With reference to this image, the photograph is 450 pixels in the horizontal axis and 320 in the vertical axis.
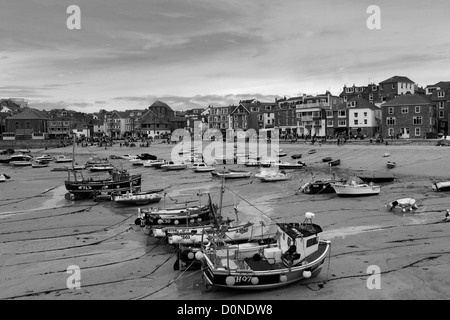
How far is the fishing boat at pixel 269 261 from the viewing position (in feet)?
57.3

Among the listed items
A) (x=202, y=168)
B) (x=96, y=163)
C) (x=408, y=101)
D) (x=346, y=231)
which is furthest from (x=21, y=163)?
(x=408, y=101)

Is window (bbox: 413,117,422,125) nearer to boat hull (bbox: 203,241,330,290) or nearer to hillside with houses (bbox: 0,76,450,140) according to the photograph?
hillside with houses (bbox: 0,76,450,140)

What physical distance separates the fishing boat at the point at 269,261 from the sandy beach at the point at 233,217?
0.54 meters

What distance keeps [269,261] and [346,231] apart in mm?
8320

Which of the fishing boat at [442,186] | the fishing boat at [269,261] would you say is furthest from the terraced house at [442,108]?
the fishing boat at [269,261]

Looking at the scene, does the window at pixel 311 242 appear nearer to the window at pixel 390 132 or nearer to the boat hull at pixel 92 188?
the boat hull at pixel 92 188

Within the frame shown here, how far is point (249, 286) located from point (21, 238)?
15549 millimetres

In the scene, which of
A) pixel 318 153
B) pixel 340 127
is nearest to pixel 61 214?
pixel 318 153

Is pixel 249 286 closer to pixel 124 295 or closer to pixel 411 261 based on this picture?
pixel 124 295

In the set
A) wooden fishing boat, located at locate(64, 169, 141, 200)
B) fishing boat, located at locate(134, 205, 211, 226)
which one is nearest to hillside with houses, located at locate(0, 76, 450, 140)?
wooden fishing boat, located at locate(64, 169, 141, 200)

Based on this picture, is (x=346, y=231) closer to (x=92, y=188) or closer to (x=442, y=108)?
(x=92, y=188)

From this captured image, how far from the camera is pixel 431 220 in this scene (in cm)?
2722

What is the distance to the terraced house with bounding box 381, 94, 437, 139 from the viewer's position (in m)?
78.6

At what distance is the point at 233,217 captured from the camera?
30078 mm
